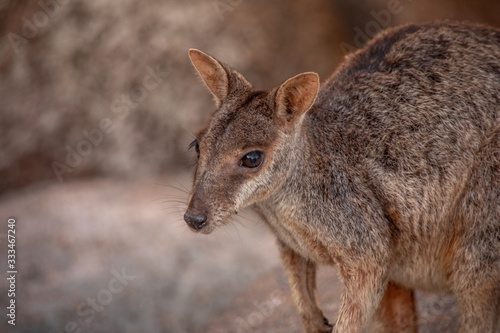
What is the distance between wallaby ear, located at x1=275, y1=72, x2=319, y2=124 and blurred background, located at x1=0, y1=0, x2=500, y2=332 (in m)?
3.19

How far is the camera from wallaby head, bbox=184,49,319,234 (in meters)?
4.50

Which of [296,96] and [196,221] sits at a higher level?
[296,96]

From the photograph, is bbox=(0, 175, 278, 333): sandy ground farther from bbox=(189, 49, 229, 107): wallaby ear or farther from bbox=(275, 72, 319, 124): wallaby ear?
bbox=(275, 72, 319, 124): wallaby ear

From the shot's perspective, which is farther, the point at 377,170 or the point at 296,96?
the point at 377,170

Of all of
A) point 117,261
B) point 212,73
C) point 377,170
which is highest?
point 212,73

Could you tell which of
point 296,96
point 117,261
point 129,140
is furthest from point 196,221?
point 129,140

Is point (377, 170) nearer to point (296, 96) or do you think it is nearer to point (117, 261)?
point (296, 96)

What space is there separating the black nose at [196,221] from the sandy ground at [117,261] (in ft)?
9.29

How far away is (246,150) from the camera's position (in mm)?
4590

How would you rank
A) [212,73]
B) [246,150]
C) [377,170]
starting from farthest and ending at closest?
[212,73]
[377,170]
[246,150]

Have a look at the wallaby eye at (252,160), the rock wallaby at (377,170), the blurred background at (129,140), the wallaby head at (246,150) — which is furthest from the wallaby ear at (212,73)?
the blurred background at (129,140)

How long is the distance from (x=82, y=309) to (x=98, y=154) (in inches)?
95.8

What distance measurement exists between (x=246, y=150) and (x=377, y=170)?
1.04m

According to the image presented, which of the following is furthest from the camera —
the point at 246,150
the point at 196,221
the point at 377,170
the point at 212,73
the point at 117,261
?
the point at 117,261
